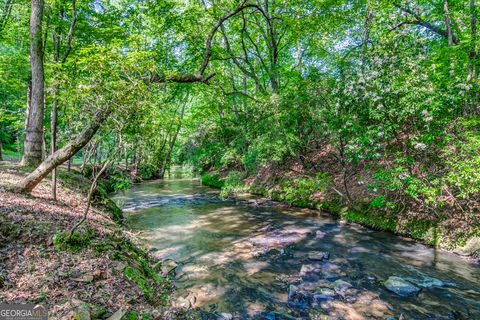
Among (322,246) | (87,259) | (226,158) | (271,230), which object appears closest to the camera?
(87,259)

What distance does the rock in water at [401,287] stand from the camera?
18.2 ft

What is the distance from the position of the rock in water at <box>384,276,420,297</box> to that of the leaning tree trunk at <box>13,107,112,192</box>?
7744mm

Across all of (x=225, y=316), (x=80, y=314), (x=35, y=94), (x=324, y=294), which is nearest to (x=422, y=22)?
(x=324, y=294)

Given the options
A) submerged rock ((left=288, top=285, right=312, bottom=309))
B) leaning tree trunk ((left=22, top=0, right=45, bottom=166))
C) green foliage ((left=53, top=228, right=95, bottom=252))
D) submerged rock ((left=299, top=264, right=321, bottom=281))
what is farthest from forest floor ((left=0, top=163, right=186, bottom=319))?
leaning tree trunk ((left=22, top=0, right=45, bottom=166))

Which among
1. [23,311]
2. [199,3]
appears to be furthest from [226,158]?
[23,311]

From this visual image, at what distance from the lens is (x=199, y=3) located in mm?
15445

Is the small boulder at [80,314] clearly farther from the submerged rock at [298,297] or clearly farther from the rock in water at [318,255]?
the rock in water at [318,255]

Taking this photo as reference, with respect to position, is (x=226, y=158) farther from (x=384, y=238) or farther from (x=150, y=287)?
(x=150, y=287)

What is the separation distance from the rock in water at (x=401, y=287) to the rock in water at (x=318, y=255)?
1.82 metres

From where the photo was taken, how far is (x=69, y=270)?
3.97 meters

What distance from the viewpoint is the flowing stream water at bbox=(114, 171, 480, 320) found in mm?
5016

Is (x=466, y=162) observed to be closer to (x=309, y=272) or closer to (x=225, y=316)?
(x=309, y=272)

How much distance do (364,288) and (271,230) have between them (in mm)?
4656

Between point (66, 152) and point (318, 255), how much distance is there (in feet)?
25.5
